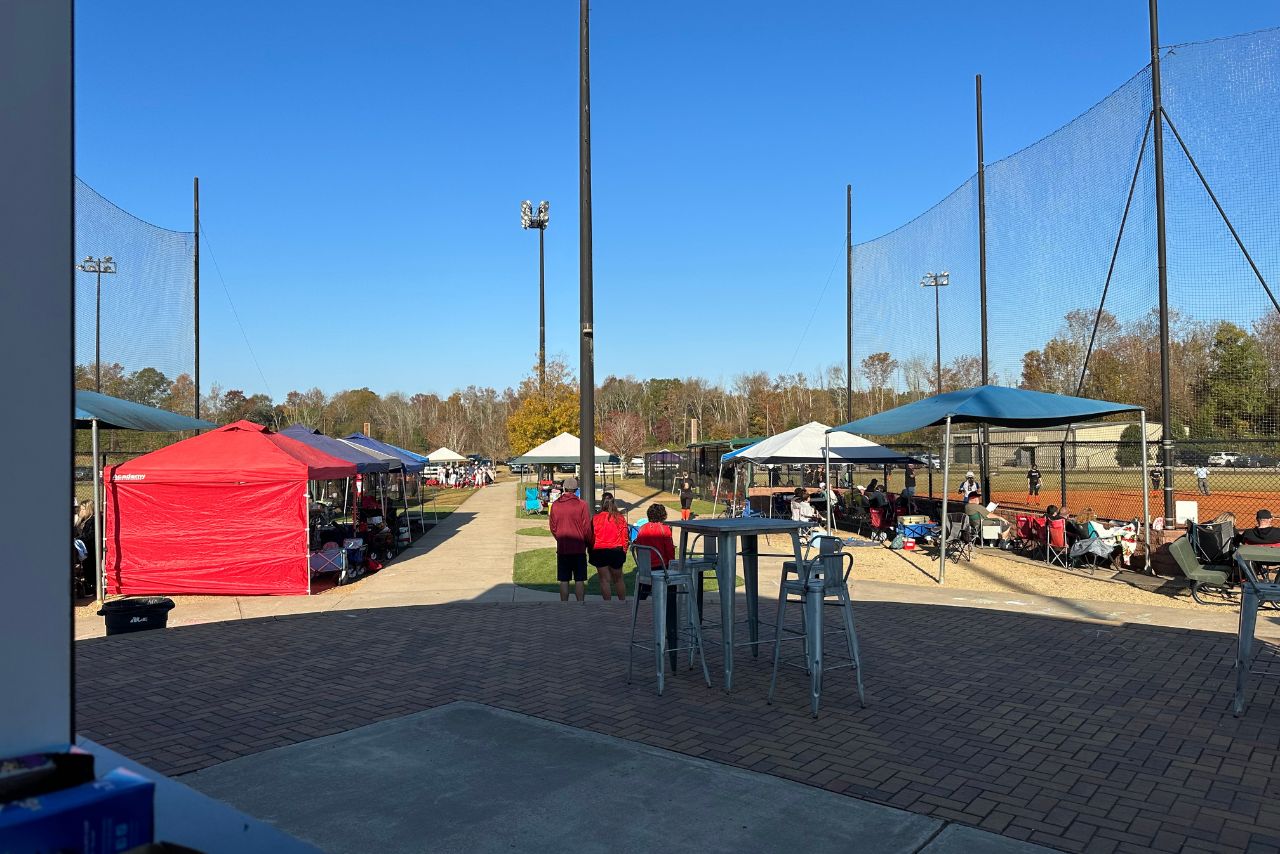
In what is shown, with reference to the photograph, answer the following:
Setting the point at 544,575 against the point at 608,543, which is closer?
the point at 608,543

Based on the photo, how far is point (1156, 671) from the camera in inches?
302

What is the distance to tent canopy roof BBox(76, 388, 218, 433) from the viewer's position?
517 inches

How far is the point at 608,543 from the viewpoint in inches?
460

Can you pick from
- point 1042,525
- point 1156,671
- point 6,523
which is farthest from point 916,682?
point 1042,525

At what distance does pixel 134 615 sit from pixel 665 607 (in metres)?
6.36

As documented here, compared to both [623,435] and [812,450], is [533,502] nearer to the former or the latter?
[812,450]

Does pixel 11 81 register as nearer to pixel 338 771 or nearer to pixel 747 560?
pixel 338 771

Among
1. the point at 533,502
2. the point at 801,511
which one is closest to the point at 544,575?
the point at 801,511

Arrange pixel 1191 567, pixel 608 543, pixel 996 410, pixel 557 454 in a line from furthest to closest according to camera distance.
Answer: pixel 557 454
pixel 996 410
pixel 608 543
pixel 1191 567

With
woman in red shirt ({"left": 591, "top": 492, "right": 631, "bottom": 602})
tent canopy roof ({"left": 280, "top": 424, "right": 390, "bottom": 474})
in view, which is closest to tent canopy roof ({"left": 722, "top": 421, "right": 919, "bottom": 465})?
tent canopy roof ({"left": 280, "top": 424, "right": 390, "bottom": 474})

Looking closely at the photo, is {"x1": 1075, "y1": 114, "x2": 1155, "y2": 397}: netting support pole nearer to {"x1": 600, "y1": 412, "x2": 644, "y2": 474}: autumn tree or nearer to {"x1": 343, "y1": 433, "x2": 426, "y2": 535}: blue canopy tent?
{"x1": 343, "y1": 433, "x2": 426, "y2": 535}: blue canopy tent

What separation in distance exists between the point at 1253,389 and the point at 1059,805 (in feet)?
53.1

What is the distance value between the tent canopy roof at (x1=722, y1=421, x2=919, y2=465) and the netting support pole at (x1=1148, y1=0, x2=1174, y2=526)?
6022mm

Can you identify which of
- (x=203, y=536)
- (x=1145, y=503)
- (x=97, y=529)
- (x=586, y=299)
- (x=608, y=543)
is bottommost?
(x=203, y=536)
